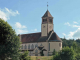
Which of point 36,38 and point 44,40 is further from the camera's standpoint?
point 36,38

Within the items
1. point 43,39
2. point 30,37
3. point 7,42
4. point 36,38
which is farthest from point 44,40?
point 7,42

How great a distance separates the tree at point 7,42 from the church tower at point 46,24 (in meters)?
44.8

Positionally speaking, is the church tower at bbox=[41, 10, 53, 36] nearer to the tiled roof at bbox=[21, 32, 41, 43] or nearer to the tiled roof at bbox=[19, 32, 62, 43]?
the tiled roof at bbox=[19, 32, 62, 43]

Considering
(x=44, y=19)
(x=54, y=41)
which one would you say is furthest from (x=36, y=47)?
(x=44, y=19)

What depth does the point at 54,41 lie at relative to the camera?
71.8 m

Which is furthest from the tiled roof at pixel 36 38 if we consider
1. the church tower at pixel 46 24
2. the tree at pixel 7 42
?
the tree at pixel 7 42

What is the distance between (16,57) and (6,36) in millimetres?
4631

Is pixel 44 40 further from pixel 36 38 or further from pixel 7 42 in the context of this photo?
pixel 7 42

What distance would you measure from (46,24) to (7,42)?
4704 cm

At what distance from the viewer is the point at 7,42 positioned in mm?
31109

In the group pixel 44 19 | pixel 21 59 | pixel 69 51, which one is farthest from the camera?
pixel 44 19

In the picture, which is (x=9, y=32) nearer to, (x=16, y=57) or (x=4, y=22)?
(x=4, y=22)

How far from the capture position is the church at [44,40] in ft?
236

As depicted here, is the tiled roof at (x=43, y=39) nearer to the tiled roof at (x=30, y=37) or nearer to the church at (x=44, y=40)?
the church at (x=44, y=40)
